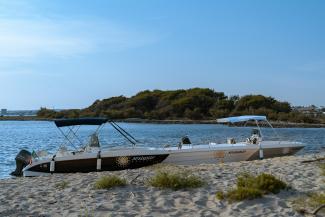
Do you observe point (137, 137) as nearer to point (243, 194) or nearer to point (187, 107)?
point (243, 194)

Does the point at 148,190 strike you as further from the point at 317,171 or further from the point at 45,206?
the point at 317,171

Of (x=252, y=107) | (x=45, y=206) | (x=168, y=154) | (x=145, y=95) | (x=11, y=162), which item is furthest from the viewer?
(x=145, y=95)

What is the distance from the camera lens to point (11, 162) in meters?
27.9

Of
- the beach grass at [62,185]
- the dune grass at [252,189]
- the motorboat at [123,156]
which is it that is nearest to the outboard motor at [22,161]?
the motorboat at [123,156]

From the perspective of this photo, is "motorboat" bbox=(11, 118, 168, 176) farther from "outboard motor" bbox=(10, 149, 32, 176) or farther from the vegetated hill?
the vegetated hill

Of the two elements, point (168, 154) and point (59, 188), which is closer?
point (59, 188)

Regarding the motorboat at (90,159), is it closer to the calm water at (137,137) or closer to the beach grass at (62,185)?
the calm water at (137,137)

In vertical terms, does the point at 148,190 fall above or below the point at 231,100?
below

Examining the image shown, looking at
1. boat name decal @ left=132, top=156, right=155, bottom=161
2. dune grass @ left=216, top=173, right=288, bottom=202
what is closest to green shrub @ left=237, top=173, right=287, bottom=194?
dune grass @ left=216, top=173, right=288, bottom=202

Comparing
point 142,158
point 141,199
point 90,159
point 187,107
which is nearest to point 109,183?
point 141,199

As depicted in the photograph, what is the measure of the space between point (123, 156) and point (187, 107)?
106 m

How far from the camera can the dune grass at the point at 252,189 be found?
33.8 feet

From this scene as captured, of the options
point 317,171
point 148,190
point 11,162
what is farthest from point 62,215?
point 11,162

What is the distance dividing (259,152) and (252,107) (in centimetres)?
9487
